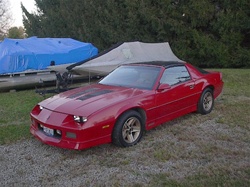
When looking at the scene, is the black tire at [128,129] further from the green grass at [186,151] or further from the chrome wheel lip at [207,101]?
the chrome wheel lip at [207,101]

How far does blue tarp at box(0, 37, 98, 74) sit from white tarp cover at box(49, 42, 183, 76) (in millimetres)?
2501

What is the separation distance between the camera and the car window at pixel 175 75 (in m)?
5.23

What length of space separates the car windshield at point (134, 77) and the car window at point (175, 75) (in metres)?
0.18

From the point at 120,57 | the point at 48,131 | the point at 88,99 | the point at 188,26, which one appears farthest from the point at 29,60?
the point at 188,26

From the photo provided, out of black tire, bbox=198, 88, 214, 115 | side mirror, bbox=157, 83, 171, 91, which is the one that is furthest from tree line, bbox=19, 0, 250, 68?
side mirror, bbox=157, 83, 171, 91

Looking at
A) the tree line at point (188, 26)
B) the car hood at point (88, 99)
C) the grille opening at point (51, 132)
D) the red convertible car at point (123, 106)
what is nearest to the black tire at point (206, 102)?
the red convertible car at point (123, 106)

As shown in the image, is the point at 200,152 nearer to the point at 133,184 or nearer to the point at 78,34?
the point at 133,184

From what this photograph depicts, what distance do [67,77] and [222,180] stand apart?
671 centimetres

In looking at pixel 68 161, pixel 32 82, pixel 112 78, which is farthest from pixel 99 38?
pixel 68 161

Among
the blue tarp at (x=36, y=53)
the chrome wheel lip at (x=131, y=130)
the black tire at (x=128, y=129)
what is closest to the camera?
the black tire at (x=128, y=129)

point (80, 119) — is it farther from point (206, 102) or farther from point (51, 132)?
point (206, 102)

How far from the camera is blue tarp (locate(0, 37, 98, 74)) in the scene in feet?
33.7

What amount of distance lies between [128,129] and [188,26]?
1071 centimetres

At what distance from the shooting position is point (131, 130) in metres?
4.45
